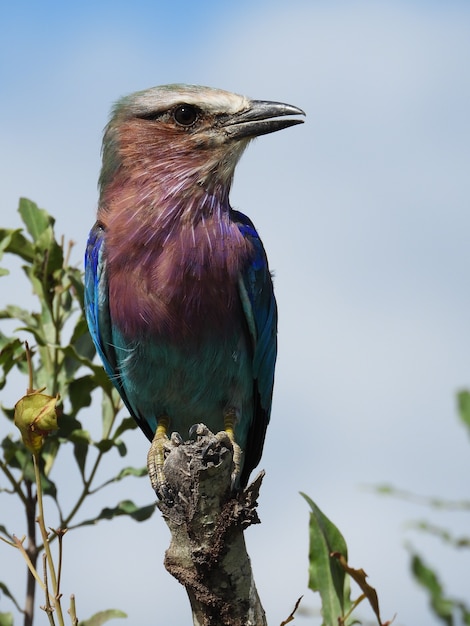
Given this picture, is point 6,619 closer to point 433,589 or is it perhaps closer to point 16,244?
point 16,244

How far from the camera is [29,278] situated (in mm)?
6352

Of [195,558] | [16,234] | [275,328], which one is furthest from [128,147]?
Answer: [195,558]

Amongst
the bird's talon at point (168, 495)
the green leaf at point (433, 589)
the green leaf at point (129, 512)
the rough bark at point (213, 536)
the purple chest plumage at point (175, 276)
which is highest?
the purple chest plumage at point (175, 276)

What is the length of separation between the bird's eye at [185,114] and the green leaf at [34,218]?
3.37ft

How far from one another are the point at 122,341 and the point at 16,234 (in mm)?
921

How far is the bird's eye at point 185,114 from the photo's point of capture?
254 inches

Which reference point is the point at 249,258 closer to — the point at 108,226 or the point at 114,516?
the point at 108,226

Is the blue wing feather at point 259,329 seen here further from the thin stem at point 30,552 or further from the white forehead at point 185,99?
the thin stem at point 30,552

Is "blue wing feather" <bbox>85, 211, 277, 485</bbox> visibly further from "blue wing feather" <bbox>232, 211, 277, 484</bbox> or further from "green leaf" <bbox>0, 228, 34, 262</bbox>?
"green leaf" <bbox>0, 228, 34, 262</bbox>

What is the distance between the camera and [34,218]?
647cm

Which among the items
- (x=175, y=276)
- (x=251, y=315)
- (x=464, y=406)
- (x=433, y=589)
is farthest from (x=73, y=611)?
(x=251, y=315)

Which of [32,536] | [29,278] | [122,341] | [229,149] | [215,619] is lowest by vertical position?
[215,619]

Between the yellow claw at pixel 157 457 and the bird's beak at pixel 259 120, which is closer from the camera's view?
the yellow claw at pixel 157 457

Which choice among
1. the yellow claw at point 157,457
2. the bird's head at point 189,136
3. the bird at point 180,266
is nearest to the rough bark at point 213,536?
the yellow claw at point 157,457
